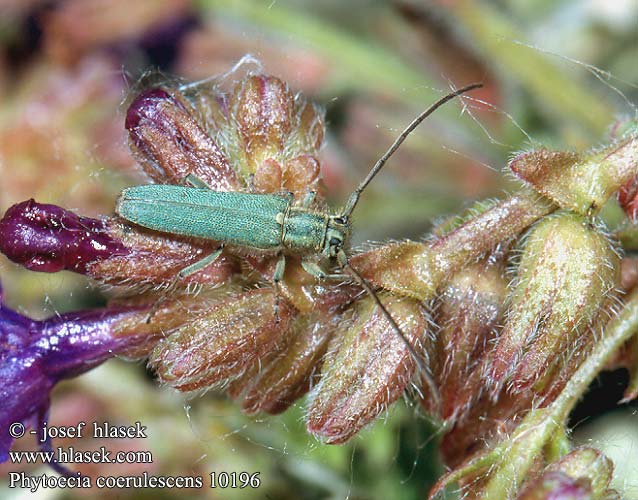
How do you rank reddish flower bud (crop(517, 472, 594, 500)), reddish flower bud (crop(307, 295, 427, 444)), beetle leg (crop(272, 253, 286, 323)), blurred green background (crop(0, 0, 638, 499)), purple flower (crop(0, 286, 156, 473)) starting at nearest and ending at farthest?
reddish flower bud (crop(517, 472, 594, 500)) < reddish flower bud (crop(307, 295, 427, 444)) < beetle leg (crop(272, 253, 286, 323)) < purple flower (crop(0, 286, 156, 473)) < blurred green background (crop(0, 0, 638, 499))

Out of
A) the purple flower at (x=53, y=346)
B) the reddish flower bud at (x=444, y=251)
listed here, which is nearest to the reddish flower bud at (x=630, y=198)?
the reddish flower bud at (x=444, y=251)

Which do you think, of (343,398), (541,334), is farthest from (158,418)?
(541,334)

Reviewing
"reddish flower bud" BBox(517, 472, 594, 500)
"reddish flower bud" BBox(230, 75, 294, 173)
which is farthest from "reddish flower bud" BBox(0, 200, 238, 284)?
"reddish flower bud" BBox(517, 472, 594, 500)

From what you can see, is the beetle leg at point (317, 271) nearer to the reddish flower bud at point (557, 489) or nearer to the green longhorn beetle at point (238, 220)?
the green longhorn beetle at point (238, 220)

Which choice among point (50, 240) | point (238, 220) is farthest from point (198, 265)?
point (50, 240)

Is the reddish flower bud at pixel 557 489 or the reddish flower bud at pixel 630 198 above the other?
the reddish flower bud at pixel 630 198

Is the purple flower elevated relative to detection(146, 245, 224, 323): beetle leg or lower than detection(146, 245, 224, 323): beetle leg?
lower

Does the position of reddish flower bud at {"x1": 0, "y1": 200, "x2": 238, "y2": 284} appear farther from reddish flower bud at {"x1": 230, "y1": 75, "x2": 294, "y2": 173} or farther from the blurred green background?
the blurred green background
